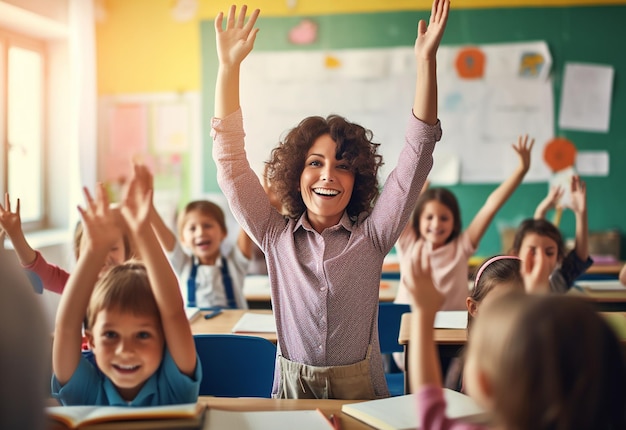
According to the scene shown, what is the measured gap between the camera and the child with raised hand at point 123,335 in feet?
4.41

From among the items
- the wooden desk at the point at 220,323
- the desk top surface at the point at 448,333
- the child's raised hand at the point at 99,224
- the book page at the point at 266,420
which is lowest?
the wooden desk at the point at 220,323

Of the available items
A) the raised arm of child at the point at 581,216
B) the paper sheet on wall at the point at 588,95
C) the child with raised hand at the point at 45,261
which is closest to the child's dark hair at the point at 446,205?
the raised arm of child at the point at 581,216

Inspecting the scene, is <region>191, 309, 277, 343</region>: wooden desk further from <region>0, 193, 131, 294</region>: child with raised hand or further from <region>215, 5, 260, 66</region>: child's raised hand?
<region>215, 5, 260, 66</region>: child's raised hand

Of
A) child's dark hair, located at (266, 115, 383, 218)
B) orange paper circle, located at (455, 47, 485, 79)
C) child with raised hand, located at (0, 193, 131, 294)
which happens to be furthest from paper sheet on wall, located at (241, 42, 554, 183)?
child's dark hair, located at (266, 115, 383, 218)

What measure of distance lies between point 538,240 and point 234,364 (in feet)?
5.33

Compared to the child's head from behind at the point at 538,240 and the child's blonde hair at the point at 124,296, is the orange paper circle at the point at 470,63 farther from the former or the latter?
the child's blonde hair at the point at 124,296

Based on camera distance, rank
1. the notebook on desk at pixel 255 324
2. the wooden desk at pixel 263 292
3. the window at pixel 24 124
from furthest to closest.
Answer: the window at pixel 24 124, the wooden desk at pixel 263 292, the notebook on desk at pixel 255 324

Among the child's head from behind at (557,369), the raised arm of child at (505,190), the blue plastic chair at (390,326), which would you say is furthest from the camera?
the raised arm of child at (505,190)

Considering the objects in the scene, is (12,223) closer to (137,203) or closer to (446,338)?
(137,203)

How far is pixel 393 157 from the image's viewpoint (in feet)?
16.5

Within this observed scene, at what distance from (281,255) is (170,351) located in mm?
442

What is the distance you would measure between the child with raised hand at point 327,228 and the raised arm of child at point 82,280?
1.40 feet

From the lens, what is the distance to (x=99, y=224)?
133 cm

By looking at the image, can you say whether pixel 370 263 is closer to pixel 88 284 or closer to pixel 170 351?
pixel 170 351
